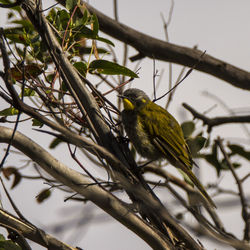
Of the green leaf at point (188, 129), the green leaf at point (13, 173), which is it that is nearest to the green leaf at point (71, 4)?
the green leaf at point (13, 173)

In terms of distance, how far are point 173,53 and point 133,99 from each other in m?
1.10

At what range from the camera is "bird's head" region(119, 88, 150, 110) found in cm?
523

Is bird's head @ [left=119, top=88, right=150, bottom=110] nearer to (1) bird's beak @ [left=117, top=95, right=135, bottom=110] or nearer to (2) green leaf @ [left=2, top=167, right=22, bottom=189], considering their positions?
(1) bird's beak @ [left=117, top=95, right=135, bottom=110]

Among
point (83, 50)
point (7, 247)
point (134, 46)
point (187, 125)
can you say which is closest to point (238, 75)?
point (187, 125)

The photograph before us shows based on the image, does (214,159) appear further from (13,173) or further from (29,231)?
(29,231)

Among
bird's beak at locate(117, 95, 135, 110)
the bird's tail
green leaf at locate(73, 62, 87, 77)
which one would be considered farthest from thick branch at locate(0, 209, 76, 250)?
bird's beak at locate(117, 95, 135, 110)

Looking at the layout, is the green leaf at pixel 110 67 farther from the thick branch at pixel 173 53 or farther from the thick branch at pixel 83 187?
the thick branch at pixel 173 53

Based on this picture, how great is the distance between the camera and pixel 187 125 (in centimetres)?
563

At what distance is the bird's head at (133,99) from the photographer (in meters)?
5.23

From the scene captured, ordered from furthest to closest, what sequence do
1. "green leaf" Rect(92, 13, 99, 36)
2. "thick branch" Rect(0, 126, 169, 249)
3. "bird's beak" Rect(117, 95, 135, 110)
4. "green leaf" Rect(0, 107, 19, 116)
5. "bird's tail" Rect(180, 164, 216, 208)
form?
"bird's beak" Rect(117, 95, 135, 110), "bird's tail" Rect(180, 164, 216, 208), "green leaf" Rect(92, 13, 99, 36), "green leaf" Rect(0, 107, 19, 116), "thick branch" Rect(0, 126, 169, 249)

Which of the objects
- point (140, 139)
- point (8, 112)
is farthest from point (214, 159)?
point (8, 112)

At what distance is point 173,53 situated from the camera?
600cm

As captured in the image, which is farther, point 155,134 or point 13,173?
point 13,173

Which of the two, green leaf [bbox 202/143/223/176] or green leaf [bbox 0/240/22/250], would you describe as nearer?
green leaf [bbox 0/240/22/250]
